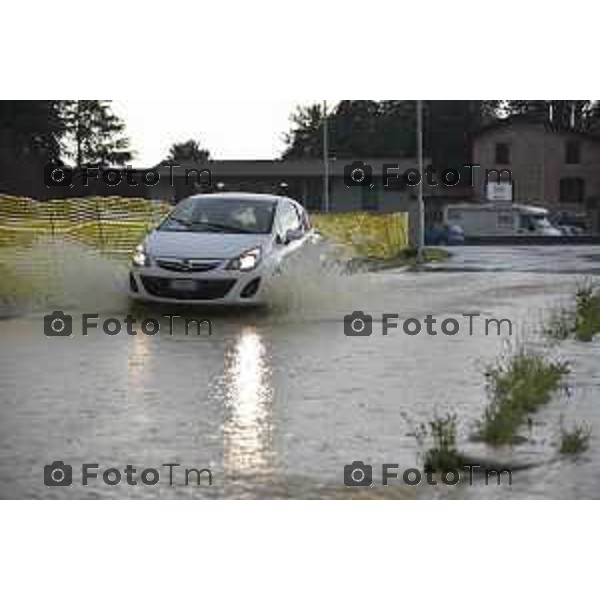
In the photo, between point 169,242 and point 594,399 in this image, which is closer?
point 594,399

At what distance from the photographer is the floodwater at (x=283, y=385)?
17.8 ft

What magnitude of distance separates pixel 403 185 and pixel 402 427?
139 inches

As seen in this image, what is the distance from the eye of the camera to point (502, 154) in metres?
9.01

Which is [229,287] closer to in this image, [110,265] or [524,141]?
[110,265]

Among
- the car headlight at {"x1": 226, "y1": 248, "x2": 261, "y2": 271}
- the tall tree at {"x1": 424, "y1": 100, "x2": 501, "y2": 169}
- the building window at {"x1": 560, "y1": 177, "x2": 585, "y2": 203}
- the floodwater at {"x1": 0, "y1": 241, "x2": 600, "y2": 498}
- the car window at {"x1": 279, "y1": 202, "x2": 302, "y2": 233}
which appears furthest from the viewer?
the car window at {"x1": 279, "y1": 202, "x2": 302, "y2": 233}

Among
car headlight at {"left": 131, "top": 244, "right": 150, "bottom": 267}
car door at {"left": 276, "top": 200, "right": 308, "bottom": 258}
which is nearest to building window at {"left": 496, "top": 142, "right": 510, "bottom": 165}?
car door at {"left": 276, "top": 200, "right": 308, "bottom": 258}

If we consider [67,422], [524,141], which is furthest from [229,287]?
[67,422]

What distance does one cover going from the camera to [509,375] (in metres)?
7.74

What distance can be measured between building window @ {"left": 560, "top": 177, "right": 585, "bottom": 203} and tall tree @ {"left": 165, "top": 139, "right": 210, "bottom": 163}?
308 centimetres

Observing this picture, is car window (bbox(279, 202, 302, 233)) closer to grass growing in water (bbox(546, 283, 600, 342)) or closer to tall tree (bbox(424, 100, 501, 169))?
tall tree (bbox(424, 100, 501, 169))

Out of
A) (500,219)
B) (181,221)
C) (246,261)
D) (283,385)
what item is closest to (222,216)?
(181,221)

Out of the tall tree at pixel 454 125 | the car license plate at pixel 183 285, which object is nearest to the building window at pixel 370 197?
the tall tree at pixel 454 125

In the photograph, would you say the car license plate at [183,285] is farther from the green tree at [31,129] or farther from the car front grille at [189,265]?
the green tree at [31,129]

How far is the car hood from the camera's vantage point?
428 inches
